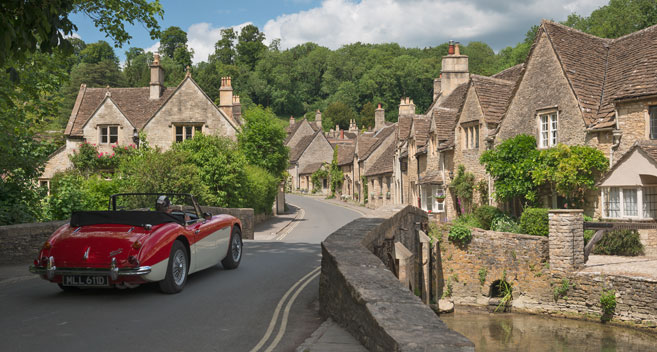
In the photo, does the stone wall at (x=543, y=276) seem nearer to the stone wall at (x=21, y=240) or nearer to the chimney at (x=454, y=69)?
the stone wall at (x=21, y=240)

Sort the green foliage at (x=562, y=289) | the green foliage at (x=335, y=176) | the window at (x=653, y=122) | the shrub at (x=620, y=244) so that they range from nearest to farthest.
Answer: the window at (x=653, y=122) → the green foliage at (x=562, y=289) → the shrub at (x=620, y=244) → the green foliage at (x=335, y=176)

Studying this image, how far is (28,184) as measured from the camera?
58.0ft

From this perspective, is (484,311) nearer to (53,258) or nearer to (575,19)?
(53,258)

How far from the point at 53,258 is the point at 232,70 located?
101m

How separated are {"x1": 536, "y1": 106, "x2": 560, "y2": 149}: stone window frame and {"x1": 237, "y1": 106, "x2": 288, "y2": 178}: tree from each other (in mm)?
16906

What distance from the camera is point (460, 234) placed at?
22.9 metres

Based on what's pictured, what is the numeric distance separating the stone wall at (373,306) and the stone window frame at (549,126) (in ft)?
52.7

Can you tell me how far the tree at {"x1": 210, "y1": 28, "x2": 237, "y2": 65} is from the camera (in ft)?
398

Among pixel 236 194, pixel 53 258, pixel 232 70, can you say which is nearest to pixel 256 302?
pixel 53 258

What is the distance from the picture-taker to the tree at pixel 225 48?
398 feet

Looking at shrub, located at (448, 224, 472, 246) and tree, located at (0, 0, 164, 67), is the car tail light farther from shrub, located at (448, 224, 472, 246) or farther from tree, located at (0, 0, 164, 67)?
shrub, located at (448, 224, 472, 246)

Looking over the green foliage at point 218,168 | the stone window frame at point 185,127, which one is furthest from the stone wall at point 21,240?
the stone window frame at point 185,127

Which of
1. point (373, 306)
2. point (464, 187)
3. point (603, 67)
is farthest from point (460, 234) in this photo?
point (373, 306)

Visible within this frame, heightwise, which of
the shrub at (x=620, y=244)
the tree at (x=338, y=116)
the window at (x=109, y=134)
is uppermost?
the tree at (x=338, y=116)
